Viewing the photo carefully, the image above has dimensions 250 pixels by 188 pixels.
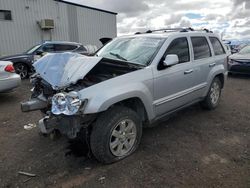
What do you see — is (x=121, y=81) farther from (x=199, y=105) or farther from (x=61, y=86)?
(x=199, y=105)

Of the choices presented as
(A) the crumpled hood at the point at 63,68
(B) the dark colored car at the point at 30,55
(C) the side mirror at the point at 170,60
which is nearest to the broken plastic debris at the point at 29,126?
(A) the crumpled hood at the point at 63,68

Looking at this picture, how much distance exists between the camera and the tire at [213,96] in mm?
5434

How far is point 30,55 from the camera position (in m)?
10.6

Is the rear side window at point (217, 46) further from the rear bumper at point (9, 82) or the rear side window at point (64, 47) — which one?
the rear side window at point (64, 47)

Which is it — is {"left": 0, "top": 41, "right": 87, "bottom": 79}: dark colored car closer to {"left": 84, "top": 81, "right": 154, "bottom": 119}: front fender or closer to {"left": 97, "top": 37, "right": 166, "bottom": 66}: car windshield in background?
{"left": 97, "top": 37, "right": 166, "bottom": 66}: car windshield in background

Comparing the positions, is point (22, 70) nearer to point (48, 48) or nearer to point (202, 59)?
point (48, 48)

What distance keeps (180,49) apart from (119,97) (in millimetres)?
1861

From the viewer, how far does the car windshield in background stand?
3.92 meters

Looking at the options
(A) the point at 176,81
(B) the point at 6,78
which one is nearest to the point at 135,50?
(A) the point at 176,81

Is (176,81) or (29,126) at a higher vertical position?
(176,81)

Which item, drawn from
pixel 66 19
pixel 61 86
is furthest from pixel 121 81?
pixel 66 19

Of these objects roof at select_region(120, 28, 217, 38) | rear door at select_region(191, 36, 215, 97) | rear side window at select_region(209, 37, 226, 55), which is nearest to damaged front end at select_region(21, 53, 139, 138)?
roof at select_region(120, 28, 217, 38)

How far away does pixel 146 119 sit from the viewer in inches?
150

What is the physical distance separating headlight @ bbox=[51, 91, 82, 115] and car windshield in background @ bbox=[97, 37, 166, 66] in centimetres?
134
